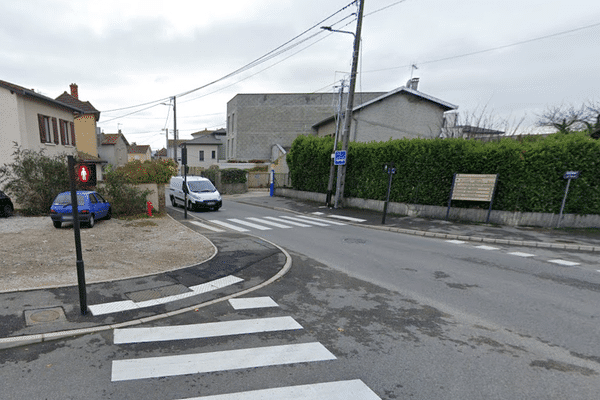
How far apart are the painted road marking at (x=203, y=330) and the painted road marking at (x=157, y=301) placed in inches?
27.8

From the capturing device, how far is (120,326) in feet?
14.4

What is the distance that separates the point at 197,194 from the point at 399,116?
1920 centimetres

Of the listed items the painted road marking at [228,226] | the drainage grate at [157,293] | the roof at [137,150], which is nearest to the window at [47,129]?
the painted road marking at [228,226]

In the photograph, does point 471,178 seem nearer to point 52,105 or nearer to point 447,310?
point 447,310

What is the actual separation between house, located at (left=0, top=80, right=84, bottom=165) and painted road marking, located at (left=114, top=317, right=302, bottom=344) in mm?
15790

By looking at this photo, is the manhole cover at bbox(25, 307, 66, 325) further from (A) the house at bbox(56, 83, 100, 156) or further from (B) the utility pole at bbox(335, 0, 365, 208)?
(A) the house at bbox(56, 83, 100, 156)

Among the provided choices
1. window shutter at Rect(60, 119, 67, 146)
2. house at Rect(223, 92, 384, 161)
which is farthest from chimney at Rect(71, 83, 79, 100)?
house at Rect(223, 92, 384, 161)

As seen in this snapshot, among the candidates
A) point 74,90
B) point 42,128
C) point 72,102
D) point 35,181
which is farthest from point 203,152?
point 35,181

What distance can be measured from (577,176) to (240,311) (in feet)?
47.1

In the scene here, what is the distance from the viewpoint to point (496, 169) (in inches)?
514

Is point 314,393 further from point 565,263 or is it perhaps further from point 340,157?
point 340,157

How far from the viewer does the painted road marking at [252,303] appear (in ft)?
17.0

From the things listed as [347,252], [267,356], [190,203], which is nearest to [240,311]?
[267,356]

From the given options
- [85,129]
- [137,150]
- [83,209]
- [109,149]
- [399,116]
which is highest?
[399,116]
